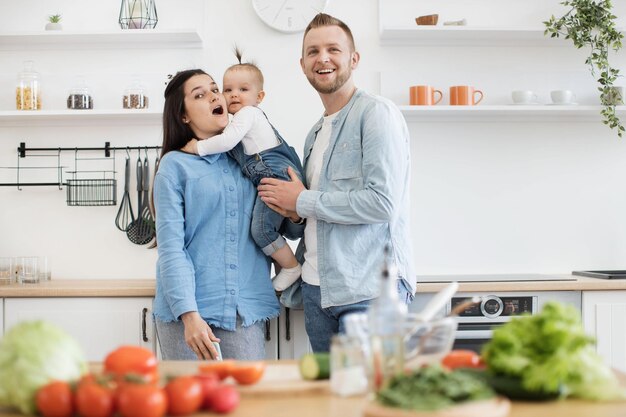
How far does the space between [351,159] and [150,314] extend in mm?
1095

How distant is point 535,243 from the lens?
366cm

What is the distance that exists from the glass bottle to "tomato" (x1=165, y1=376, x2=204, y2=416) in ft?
1.01

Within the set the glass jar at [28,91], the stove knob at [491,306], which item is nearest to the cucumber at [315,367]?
the stove knob at [491,306]

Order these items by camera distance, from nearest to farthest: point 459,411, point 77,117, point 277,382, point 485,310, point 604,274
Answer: point 459,411
point 277,382
point 485,310
point 604,274
point 77,117

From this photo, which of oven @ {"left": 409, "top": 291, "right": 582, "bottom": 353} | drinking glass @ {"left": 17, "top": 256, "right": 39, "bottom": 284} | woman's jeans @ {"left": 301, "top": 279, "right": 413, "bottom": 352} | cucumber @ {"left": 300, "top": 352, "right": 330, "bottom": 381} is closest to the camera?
cucumber @ {"left": 300, "top": 352, "right": 330, "bottom": 381}

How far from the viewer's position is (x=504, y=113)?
356 centimetres

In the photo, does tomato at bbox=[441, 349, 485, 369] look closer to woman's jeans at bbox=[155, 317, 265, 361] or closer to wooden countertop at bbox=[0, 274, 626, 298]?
woman's jeans at bbox=[155, 317, 265, 361]

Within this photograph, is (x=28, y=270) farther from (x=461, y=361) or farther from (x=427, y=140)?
(x=461, y=361)

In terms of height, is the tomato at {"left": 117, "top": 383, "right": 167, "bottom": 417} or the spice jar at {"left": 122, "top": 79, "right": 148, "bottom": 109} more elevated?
the spice jar at {"left": 122, "top": 79, "right": 148, "bottom": 109}

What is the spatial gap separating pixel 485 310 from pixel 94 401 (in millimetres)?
2052

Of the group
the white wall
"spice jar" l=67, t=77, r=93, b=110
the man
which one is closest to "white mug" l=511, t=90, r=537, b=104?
the white wall

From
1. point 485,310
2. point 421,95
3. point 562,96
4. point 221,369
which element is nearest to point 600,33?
point 562,96

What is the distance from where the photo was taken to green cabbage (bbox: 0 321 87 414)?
1280 millimetres

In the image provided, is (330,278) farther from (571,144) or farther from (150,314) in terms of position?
(571,144)
